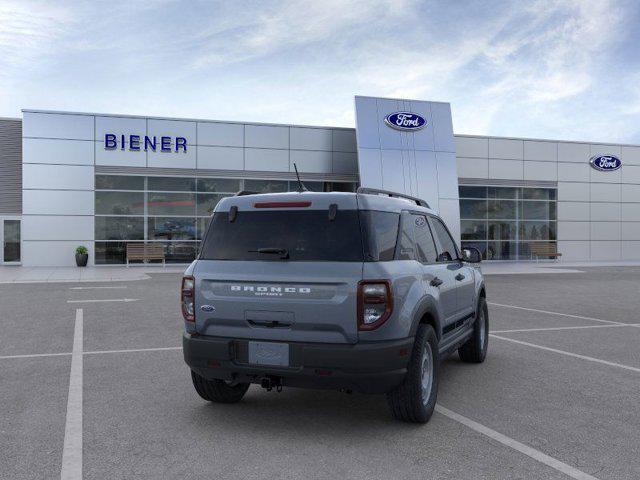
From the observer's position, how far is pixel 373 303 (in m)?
→ 4.13

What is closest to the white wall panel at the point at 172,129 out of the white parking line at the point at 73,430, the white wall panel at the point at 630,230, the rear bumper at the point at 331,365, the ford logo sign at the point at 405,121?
the ford logo sign at the point at 405,121

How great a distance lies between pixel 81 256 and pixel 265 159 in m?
8.77

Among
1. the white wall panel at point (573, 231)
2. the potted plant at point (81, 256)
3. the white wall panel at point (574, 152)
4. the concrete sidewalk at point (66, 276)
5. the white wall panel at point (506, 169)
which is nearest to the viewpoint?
the concrete sidewalk at point (66, 276)

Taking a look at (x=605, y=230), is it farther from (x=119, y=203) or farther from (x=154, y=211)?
(x=119, y=203)

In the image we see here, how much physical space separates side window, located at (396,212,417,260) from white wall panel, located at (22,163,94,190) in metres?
22.1

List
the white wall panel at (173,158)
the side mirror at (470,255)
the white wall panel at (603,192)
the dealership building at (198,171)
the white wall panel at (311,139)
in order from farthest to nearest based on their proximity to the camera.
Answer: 1. the white wall panel at (603,192)
2. the white wall panel at (311,139)
3. the white wall panel at (173,158)
4. the dealership building at (198,171)
5. the side mirror at (470,255)

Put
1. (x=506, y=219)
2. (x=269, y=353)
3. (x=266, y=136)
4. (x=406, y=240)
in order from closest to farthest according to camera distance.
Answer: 1. (x=269, y=353)
2. (x=406, y=240)
3. (x=266, y=136)
4. (x=506, y=219)

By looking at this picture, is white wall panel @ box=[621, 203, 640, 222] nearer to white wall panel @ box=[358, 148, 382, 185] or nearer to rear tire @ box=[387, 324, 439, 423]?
white wall panel @ box=[358, 148, 382, 185]

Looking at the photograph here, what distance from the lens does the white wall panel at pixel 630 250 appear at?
105ft

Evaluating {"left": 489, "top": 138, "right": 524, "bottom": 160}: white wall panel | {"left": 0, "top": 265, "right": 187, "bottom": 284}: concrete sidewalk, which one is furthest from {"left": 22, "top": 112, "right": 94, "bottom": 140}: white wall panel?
{"left": 489, "top": 138, "right": 524, "bottom": 160}: white wall panel

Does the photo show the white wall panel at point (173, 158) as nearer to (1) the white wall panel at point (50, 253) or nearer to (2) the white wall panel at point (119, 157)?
(2) the white wall panel at point (119, 157)

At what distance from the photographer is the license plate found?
4.23 metres

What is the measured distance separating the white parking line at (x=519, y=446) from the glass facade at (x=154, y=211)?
2032cm

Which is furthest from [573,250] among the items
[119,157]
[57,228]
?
[57,228]
